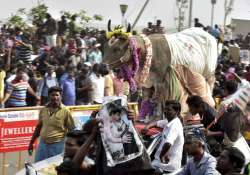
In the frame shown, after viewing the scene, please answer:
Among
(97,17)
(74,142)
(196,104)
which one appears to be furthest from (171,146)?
(97,17)

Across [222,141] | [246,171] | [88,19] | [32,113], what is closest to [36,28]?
[88,19]

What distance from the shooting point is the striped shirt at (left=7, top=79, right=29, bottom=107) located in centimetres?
1296

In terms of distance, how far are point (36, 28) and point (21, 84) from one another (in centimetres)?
958

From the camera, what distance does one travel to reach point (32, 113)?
35.5ft

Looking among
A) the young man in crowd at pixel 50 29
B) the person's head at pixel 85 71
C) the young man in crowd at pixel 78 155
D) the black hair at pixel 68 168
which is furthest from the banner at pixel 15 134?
the young man in crowd at pixel 50 29

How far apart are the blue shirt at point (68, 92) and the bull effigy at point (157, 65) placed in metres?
4.66

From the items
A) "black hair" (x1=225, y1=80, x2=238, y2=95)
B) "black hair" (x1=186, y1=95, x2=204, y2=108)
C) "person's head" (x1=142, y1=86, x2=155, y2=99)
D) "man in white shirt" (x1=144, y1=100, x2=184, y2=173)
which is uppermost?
"black hair" (x1=225, y1=80, x2=238, y2=95)

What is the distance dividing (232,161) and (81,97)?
9227 mm

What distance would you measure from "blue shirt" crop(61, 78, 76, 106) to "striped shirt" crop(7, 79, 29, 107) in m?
1.08

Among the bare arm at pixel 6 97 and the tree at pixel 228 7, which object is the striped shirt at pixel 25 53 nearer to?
the bare arm at pixel 6 97

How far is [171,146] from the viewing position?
281 inches

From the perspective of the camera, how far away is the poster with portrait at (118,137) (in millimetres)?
5738

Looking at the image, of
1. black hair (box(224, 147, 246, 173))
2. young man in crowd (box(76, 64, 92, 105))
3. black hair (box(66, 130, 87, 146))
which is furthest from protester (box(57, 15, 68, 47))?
black hair (box(224, 147, 246, 173))

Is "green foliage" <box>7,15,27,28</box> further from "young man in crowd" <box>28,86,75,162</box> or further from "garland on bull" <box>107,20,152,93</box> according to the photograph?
"young man in crowd" <box>28,86,75,162</box>
